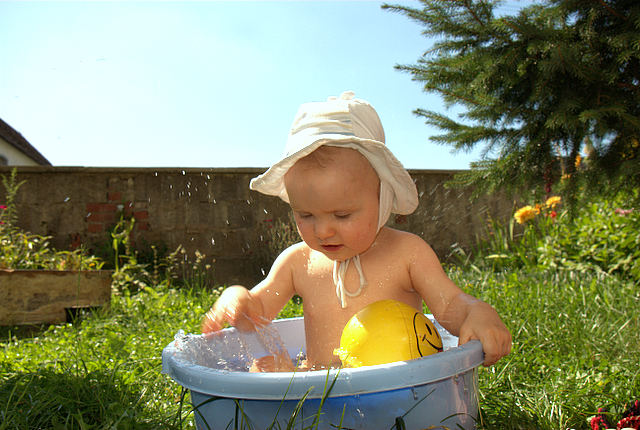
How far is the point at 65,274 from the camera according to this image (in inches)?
151

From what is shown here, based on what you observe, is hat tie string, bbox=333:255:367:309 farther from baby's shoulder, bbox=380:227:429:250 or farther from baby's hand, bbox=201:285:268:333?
baby's hand, bbox=201:285:268:333

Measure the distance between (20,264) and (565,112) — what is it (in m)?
4.32

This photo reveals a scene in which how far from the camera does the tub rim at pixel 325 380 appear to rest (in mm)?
1040

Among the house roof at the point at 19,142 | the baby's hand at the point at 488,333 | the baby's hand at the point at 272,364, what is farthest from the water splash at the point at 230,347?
the house roof at the point at 19,142

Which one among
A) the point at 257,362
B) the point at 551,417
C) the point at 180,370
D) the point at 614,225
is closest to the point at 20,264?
the point at 257,362

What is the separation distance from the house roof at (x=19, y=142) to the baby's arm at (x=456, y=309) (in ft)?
61.6

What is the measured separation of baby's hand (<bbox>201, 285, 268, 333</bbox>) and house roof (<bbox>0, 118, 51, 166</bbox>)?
1836cm

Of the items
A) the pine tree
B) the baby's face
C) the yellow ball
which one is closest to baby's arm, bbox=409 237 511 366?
the yellow ball

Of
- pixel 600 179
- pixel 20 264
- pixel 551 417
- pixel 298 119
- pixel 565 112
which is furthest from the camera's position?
pixel 20 264

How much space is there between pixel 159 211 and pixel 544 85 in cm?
460

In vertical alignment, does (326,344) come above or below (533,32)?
below

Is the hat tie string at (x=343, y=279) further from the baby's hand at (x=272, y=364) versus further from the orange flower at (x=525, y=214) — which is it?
the orange flower at (x=525, y=214)

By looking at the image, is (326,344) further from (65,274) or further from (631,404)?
(65,274)

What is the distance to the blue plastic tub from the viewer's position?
105 centimetres
